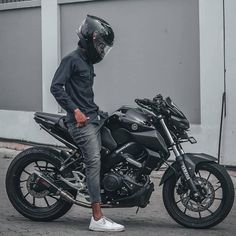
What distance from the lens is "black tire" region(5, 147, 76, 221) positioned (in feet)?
22.6

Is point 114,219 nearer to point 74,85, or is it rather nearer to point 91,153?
point 91,153

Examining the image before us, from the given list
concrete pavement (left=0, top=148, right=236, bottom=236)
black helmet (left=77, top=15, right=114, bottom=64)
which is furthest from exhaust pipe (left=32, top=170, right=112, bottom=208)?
black helmet (left=77, top=15, right=114, bottom=64)

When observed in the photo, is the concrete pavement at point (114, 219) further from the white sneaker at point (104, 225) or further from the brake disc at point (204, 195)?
the brake disc at point (204, 195)

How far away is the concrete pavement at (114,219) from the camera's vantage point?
6641 millimetres

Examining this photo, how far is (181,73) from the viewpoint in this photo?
1036 cm

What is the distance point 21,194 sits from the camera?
7.07 meters

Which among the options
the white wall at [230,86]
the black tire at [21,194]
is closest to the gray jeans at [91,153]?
the black tire at [21,194]

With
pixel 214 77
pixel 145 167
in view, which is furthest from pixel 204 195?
pixel 214 77

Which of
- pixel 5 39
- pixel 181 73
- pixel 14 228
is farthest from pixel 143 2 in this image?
pixel 14 228

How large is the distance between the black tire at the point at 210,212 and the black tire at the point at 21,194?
0.89 meters

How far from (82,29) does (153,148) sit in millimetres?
1239

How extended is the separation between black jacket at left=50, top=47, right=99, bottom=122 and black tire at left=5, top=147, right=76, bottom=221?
1.50 ft

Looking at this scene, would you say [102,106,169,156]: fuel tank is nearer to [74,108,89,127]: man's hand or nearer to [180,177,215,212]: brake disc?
[74,108,89,127]: man's hand

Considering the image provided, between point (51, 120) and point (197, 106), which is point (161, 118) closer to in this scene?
point (51, 120)
